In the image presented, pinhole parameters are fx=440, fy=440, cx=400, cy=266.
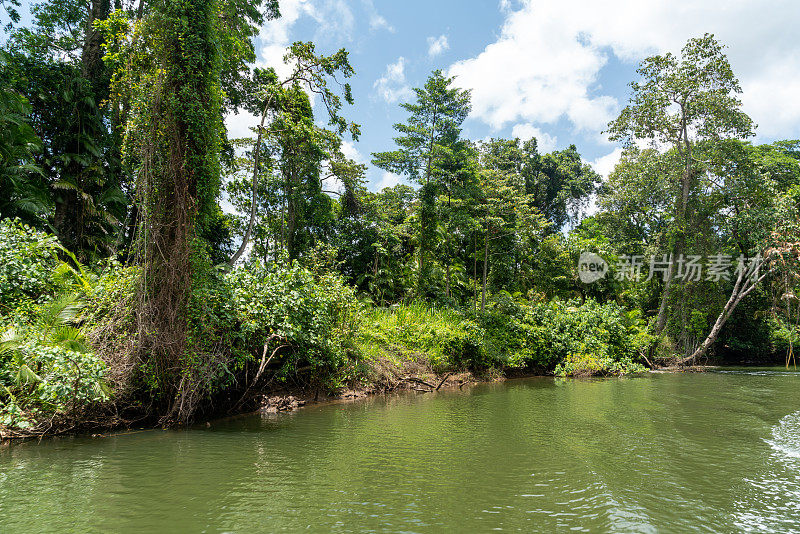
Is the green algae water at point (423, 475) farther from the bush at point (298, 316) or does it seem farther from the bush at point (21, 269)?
the bush at point (21, 269)

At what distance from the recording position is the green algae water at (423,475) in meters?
3.88

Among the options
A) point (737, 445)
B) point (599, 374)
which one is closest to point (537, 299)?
point (599, 374)

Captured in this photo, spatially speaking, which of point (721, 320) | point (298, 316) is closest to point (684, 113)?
point (721, 320)

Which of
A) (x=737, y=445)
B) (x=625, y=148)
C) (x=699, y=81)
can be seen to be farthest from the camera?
(x=625, y=148)

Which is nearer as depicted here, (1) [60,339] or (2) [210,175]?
A: (1) [60,339]

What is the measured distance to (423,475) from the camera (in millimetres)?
5121

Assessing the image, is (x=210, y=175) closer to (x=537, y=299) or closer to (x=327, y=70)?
(x=327, y=70)

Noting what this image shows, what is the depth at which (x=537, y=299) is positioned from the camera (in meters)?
20.4

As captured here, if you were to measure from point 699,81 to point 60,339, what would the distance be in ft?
82.6

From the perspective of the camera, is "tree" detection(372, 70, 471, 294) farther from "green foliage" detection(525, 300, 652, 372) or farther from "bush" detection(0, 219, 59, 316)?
"bush" detection(0, 219, 59, 316)

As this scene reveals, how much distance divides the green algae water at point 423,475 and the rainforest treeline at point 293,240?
5.27ft

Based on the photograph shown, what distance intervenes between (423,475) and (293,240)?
13.3 m

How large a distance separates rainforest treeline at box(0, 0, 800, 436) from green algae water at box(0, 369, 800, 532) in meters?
1.61

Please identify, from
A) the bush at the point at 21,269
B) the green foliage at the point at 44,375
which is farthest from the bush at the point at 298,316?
the bush at the point at 21,269
